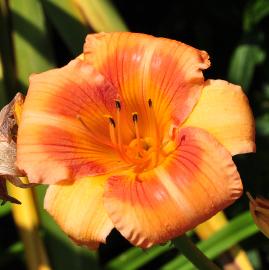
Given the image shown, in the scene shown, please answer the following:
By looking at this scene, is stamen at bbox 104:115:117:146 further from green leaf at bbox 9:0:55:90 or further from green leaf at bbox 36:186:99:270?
green leaf at bbox 9:0:55:90

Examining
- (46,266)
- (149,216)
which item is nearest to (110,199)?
(149,216)

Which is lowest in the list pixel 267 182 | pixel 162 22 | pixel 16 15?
pixel 267 182

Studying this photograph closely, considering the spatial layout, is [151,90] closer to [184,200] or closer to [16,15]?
[184,200]

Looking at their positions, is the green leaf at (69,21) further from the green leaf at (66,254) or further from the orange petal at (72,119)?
the orange petal at (72,119)

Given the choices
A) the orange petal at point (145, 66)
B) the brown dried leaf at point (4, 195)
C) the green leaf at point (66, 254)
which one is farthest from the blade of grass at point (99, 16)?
the brown dried leaf at point (4, 195)

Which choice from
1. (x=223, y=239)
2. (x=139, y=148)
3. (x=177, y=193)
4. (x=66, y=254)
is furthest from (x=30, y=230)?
(x=177, y=193)

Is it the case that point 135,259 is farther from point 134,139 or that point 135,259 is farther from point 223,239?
point 134,139
